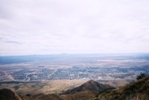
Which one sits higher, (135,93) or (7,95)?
(135,93)

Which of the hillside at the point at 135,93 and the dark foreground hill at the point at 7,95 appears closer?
the hillside at the point at 135,93

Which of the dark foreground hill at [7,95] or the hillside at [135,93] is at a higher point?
the hillside at [135,93]

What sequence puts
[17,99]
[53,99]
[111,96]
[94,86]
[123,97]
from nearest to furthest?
[123,97]
[111,96]
[17,99]
[53,99]
[94,86]

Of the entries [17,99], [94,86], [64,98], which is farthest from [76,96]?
[94,86]

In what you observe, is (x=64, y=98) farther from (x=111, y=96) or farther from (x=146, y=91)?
(x=146, y=91)

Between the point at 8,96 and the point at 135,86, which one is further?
the point at 8,96

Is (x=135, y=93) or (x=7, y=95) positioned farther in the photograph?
(x=7, y=95)

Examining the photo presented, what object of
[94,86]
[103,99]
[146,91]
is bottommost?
[94,86]

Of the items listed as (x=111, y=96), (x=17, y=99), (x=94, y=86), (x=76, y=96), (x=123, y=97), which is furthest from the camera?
(x=94, y=86)

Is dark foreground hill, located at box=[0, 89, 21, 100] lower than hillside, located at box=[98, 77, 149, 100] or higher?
lower

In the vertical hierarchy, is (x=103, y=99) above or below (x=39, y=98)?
above

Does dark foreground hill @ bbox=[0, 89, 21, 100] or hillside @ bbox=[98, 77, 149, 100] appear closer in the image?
hillside @ bbox=[98, 77, 149, 100]
